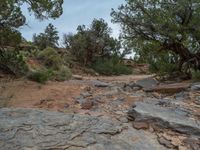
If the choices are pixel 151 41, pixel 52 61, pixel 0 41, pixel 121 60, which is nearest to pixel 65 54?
pixel 121 60

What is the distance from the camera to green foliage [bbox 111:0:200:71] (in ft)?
48.6

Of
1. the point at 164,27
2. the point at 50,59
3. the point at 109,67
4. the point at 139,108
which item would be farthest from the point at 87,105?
the point at 109,67

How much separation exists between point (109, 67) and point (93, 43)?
2.91 meters

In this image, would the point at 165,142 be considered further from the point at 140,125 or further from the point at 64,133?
the point at 64,133

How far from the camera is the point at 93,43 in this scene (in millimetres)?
31016

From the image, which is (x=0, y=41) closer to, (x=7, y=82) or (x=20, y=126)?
(x=7, y=82)

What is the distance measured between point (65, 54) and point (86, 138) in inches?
1055

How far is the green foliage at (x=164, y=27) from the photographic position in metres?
14.8

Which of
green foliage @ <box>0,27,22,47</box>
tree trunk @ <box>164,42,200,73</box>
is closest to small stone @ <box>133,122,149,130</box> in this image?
green foliage @ <box>0,27,22,47</box>

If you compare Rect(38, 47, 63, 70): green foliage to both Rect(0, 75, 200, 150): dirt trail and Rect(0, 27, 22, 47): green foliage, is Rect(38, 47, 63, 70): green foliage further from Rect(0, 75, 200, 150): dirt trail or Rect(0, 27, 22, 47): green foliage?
Rect(0, 75, 200, 150): dirt trail

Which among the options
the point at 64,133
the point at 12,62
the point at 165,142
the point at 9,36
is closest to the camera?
the point at 64,133

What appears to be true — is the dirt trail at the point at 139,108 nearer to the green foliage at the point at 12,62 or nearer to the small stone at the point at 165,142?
the small stone at the point at 165,142

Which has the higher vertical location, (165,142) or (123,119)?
(123,119)

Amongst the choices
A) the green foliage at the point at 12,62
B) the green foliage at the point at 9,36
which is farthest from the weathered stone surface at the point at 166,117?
the green foliage at the point at 12,62
